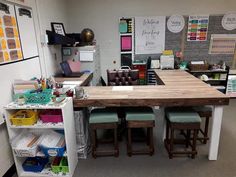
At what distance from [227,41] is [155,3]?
1844 mm

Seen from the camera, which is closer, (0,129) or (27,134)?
(0,129)

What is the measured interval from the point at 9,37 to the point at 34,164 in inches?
59.2

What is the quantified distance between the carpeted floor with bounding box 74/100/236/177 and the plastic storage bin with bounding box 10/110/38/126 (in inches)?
31.0

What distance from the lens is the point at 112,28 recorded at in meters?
4.32

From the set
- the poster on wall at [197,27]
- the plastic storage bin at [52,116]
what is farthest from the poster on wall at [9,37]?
the poster on wall at [197,27]

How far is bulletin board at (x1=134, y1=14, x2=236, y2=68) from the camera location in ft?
13.7

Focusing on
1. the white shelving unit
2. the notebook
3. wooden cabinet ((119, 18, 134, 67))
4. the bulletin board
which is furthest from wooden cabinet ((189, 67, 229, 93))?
the white shelving unit

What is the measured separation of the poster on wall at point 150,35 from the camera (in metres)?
4.22

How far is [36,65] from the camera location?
2844 millimetres

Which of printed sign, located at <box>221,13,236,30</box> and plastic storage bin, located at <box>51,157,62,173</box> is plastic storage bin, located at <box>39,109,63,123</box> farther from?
printed sign, located at <box>221,13,236,30</box>

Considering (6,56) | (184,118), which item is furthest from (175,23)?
(6,56)

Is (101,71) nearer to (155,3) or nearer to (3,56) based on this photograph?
(155,3)

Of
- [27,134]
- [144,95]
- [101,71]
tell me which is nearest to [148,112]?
[144,95]

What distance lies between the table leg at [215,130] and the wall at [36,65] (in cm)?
237
